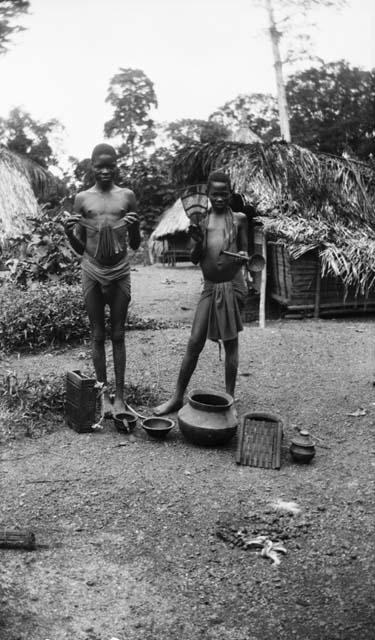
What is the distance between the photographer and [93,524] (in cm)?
299

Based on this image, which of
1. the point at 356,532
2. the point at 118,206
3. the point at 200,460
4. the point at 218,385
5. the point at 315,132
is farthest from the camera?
the point at 315,132

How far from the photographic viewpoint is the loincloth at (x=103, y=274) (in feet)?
13.3

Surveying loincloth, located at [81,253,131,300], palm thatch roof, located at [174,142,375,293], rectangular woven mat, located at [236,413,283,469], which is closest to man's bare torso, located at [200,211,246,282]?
loincloth, located at [81,253,131,300]

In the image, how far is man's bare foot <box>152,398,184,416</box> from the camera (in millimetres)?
4406

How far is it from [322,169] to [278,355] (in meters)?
3.69

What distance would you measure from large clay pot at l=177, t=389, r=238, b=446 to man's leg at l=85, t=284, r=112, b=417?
0.69 meters

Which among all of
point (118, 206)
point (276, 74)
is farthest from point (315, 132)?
point (118, 206)

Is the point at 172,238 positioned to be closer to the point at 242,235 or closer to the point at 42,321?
the point at 42,321

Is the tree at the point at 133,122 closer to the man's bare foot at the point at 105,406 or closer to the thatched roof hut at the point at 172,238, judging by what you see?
the thatched roof hut at the point at 172,238

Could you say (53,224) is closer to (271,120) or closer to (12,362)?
(12,362)

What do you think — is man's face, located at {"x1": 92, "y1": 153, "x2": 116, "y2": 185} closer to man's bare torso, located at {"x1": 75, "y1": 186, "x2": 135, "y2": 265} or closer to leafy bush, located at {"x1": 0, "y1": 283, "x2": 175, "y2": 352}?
man's bare torso, located at {"x1": 75, "y1": 186, "x2": 135, "y2": 265}

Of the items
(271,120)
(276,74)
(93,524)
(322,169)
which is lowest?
(93,524)

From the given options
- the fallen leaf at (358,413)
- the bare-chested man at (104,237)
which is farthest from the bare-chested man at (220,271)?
the fallen leaf at (358,413)

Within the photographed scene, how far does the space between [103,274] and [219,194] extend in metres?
0.96
